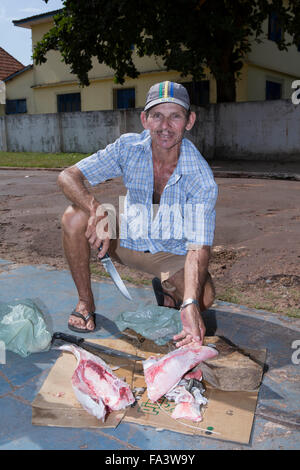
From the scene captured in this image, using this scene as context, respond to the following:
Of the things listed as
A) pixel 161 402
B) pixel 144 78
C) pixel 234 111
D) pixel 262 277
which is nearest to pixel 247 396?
pixel 161 402

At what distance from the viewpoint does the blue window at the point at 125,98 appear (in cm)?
1777

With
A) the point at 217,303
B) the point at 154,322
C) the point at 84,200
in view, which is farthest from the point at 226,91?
the point at 154,322

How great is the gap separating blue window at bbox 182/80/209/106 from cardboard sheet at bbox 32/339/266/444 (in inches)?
594

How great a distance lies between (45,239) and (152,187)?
A: 103 inches

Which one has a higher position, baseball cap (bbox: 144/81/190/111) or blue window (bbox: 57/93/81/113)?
blue window (bbox: 57/93/81/113)

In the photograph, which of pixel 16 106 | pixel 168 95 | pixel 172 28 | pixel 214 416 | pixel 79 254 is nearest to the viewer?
pixel 214 416

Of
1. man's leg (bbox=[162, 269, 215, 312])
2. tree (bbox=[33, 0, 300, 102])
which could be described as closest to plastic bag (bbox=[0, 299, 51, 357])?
man's leg (bbox=[162, 269, 215, 312])

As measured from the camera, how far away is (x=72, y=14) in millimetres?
12391

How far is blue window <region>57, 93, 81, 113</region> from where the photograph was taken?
1938 centimetres

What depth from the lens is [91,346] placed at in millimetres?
2377

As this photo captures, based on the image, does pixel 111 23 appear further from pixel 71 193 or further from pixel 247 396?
pixel 247 396

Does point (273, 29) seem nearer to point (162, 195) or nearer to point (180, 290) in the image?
point (162, 195)

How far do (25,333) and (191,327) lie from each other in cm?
93
